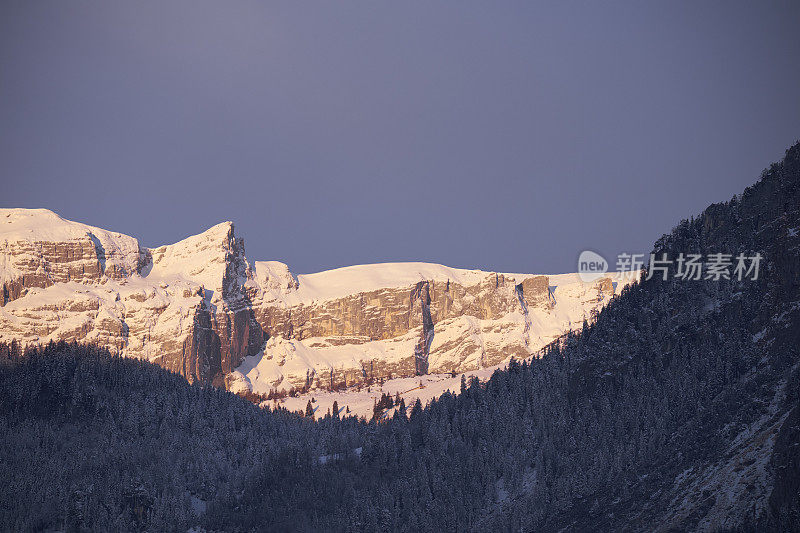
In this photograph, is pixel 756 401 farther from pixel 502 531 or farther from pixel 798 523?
pixel 502 531

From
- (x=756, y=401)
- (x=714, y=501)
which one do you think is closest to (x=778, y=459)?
(x=714, y=501)

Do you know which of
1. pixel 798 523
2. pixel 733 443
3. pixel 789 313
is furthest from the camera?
pixel 789 313

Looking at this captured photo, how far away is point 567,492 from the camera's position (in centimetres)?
19675

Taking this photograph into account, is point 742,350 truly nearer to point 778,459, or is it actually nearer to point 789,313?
point 789,313

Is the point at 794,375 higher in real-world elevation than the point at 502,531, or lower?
higher

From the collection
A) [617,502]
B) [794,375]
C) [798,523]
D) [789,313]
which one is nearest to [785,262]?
[789,313]

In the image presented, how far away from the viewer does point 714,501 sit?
16275 centimetres

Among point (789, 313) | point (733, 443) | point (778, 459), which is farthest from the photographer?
point (789, 313)

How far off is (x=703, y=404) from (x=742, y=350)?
14.0 meters

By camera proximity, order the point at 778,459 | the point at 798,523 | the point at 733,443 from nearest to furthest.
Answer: the point at 798,523
the point at 778,459
the point at 733,443

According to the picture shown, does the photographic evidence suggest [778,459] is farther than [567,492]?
No

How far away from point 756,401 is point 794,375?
325 inches

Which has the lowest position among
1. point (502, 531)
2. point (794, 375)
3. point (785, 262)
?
point (502, 531)

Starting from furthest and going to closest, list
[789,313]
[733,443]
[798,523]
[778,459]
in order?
A: [789,313]
[733,443]
[778,459]
[798,523]
